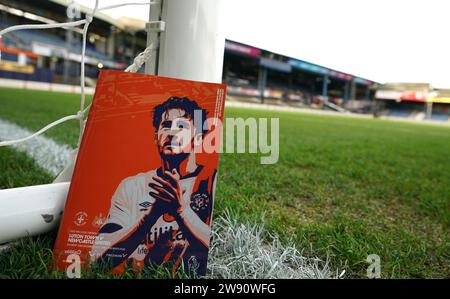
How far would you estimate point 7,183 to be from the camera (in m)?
1.12

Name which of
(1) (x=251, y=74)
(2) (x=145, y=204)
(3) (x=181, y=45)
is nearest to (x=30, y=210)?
(2) (x=145, y=204)

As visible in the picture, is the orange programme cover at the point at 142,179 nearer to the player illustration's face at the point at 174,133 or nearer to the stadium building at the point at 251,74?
the player illustration's face at the point at 174,133

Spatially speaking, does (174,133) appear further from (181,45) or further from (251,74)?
(251,74)

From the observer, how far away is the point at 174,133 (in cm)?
66

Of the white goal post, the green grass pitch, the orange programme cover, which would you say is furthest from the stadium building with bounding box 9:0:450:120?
the orange programme cover

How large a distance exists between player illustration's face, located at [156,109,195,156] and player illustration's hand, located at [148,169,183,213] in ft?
0.15

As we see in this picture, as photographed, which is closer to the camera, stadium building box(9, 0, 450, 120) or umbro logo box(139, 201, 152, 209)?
umbro logo box(139, 201, 152, 209)

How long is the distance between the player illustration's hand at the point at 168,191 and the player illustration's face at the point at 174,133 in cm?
5

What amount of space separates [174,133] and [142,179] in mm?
101

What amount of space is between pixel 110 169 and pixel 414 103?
974 inches

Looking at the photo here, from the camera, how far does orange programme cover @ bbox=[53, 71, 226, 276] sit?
24.5 inches

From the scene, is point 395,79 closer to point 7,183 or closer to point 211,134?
point 211,134

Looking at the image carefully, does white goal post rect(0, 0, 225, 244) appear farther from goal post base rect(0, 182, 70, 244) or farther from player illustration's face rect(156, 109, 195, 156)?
player illustration's face rect(156, 109, 195, 156)
